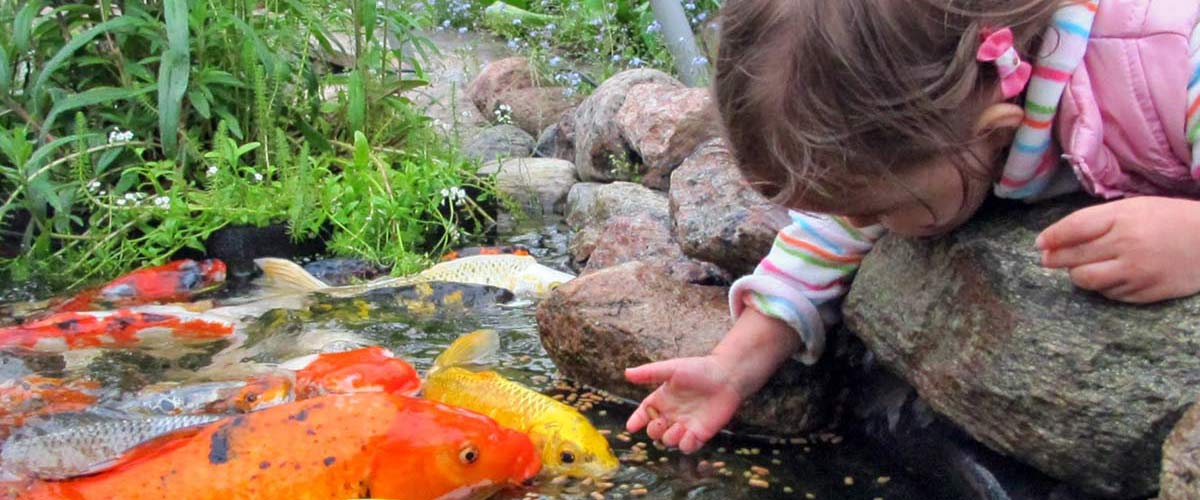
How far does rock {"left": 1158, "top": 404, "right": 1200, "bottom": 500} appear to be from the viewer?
1607mm

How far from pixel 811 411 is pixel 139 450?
4.73 feet

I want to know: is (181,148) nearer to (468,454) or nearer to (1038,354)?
(468,454)

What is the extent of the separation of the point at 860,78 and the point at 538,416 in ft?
3.71

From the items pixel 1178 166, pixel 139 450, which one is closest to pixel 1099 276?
pixel 1178 166

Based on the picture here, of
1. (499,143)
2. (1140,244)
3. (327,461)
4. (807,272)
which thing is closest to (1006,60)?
(1140,244)

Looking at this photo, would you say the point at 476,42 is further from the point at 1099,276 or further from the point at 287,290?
the point at 1099,276

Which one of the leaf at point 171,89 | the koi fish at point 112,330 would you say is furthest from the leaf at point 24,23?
the koi fish at point 112,330

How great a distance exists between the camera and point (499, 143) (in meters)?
7.47

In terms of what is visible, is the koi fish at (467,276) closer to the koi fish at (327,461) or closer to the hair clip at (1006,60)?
the koi fish at (327,461)

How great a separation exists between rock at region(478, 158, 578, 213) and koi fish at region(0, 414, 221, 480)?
364 centimetres

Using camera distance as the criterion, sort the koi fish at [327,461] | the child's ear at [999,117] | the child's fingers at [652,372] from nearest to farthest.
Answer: the child's ear at [999,117] < the koi fish at [327,461] < the child's fingers at [652,372]

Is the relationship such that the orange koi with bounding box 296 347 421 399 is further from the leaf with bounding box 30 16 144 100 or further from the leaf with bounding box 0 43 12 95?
the leaf with bounding box 0 43 12 95

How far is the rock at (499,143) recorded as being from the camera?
7.35 m

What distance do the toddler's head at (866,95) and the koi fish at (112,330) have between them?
2.31m
